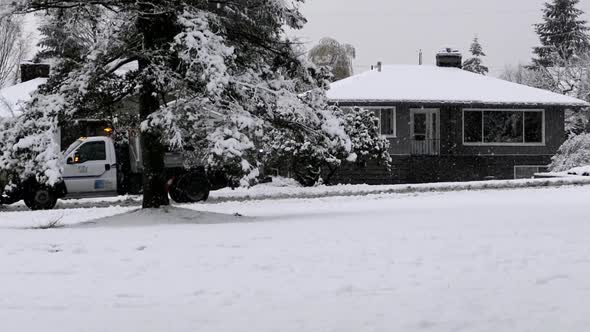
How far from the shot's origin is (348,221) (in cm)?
1299

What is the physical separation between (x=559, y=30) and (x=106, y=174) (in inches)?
1859

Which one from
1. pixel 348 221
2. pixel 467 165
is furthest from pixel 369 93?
pixel 348 221

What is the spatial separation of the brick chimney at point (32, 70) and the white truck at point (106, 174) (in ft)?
58.7

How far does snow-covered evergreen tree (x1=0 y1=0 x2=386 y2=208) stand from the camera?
13.0 meters

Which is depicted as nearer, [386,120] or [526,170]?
[386,120]

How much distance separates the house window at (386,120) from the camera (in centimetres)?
3128

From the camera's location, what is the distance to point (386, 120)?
104 ft

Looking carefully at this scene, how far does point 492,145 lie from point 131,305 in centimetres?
2730

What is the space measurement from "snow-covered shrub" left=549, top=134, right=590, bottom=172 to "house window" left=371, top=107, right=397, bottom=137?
21.0 feet

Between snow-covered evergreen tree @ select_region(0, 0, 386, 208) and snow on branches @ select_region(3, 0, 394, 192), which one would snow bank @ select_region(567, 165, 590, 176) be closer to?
snow on branches @ select_region(3, 0, 394, 192)

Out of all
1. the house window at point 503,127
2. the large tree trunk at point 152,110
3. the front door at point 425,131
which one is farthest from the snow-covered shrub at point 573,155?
the large tree trunk at point 152,110

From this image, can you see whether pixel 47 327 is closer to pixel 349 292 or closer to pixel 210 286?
pixel 210 286

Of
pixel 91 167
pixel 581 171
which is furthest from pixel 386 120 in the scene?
pixel 91 167

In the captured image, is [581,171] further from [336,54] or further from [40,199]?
[336,54]
